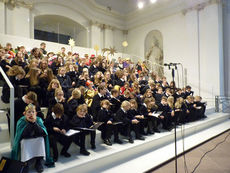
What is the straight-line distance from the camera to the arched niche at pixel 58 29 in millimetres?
10883

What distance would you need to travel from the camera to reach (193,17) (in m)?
9.87

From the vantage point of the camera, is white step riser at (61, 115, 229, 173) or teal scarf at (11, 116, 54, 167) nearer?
teal scarf at (11, 116, 54, 167)

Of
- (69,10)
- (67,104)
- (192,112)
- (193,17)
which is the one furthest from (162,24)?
(67,104)

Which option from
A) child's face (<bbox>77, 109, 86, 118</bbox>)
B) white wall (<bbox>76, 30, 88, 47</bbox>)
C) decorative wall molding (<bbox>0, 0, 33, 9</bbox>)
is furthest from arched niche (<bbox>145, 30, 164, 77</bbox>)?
child's face (<bbox>77, 109, 86, 118</bbox>)

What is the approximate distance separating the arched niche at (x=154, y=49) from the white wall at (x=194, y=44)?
35cm

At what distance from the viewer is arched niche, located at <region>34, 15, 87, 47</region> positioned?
10.9 m

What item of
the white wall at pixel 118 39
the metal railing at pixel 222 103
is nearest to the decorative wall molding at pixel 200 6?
the metal railing at pixel 222 103

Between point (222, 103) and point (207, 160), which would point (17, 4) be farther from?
point (222, 103)

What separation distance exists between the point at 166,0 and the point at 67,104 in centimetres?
1023

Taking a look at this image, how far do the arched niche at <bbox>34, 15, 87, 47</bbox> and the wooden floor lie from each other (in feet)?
32.2

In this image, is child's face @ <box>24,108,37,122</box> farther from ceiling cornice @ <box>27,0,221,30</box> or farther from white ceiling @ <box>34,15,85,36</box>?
white ceiling @ <box>34,15,85,36</box>

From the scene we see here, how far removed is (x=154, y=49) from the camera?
12.3 metres

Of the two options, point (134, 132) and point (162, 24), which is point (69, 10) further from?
point (134, 132)

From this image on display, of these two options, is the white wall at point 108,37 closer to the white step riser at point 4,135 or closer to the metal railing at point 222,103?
the metal railing at point 222,103
